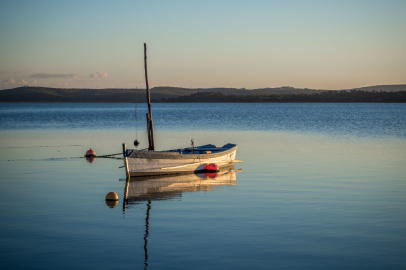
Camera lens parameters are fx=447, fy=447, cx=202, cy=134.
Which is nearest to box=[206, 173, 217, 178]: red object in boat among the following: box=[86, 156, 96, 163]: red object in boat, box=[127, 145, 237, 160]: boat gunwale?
box=[127, 145, 237, 160]: boat gunwale

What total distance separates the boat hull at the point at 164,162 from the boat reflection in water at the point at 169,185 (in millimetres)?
336

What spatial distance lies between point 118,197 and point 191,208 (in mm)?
3118

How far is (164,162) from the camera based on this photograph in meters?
20.6

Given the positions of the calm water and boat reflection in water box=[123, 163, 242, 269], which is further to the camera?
boat reflection in water box=[123, 163, 242, 269]

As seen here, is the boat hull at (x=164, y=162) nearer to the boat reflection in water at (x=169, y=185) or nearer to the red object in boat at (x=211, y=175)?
the boat reflection in water at (x=169, y=185)

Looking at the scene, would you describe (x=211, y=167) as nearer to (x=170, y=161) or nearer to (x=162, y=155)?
(x=170, y=161)

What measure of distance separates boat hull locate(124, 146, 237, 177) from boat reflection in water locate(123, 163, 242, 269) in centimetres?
34

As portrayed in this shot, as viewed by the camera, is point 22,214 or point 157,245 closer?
point 157,245

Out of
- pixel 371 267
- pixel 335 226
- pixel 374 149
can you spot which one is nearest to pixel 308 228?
pixel 335 226

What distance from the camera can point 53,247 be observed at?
10.3 meters

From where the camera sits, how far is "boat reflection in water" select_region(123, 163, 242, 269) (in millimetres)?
15898

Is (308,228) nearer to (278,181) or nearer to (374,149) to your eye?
(278,181)

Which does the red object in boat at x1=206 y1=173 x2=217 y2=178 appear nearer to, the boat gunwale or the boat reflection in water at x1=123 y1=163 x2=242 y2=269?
the boat reflection in water at x1=123 y1=163 x2=242 y2=269

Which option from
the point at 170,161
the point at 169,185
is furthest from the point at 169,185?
the point at 170,161
